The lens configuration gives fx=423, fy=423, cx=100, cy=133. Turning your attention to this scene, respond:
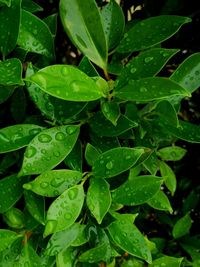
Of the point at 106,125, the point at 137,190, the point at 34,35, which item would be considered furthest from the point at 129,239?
the point at 34,35

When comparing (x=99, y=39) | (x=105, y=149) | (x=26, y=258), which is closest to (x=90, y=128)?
(x=105, y=149)

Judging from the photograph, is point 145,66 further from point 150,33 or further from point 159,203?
point 159,203

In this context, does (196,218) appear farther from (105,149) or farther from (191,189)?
(105,149)

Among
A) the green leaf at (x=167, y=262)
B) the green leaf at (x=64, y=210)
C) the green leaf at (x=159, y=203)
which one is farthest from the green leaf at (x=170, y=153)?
the green leaf at (x=64, y=210)

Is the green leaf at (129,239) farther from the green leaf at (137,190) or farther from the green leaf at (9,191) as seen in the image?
the green leaf at (9,191)

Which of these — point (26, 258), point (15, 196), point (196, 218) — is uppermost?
point (15, 196)
